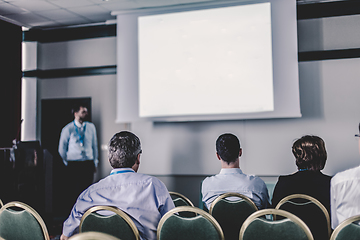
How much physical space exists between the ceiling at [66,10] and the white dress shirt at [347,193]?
344 cm

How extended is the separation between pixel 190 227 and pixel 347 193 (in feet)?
2.75

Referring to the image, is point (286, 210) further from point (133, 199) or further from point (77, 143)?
point (77, 143)

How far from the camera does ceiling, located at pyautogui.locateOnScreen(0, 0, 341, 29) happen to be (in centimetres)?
456

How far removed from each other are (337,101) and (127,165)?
3369 mm

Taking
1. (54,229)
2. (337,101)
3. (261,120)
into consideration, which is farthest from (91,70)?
(337,101)

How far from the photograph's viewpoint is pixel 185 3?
464 centimetres

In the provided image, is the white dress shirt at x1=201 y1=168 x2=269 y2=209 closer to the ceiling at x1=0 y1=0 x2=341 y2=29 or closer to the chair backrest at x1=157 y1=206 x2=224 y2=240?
the chair backrest at x1=157 y1=206 x2=224 y2=240

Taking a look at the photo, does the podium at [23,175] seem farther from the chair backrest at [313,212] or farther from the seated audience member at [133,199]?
the chair backrest at [313,212]

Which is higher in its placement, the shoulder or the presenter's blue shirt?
the shoulder

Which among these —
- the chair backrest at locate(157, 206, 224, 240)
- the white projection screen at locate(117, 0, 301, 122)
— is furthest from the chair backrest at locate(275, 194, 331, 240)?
the white projection screen at locate(117, 0, 301, 122)

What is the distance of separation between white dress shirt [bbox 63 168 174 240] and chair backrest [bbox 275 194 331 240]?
0.73 m

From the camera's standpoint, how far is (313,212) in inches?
80.4

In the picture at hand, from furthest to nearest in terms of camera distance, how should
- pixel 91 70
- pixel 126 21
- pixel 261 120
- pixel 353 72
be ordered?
1. pixel 91 70
2. pixel 126 21
3. pixel 261 120
4. pixel 353 72

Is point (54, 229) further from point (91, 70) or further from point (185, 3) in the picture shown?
point (185, 3)
